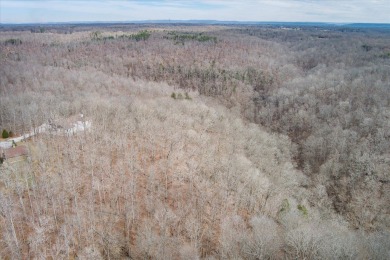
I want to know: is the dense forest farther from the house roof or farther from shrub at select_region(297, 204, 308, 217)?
the house roof

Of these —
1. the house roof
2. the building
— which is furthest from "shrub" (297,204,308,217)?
the house roof

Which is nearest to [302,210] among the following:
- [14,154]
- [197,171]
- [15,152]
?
[197,171]

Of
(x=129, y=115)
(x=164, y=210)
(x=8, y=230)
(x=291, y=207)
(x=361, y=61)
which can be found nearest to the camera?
(x=8, y=230)

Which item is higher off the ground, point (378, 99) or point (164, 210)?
point (378, 99)

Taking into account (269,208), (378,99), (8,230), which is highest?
(378,99)

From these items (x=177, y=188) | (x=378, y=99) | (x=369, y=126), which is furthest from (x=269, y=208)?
(x=378, y=99)

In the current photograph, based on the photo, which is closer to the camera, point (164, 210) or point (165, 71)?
point (164, 210)

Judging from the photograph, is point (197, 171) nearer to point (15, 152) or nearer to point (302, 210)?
point (302, 210)

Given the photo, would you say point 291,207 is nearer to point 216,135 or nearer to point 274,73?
point 216,135
